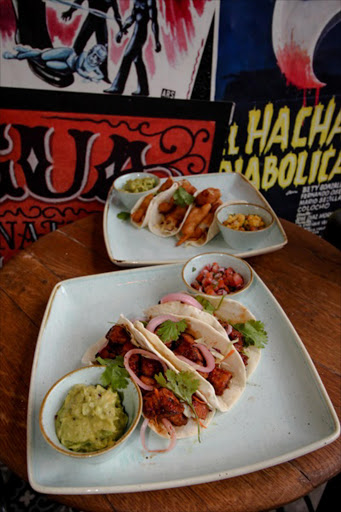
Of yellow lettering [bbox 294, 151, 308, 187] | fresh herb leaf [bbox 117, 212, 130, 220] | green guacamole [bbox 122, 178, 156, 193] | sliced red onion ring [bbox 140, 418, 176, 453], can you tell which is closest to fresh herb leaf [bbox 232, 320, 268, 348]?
sliced red onion ring [bbox 140, 418, 176, 453]

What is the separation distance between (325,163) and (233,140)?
1191 mm

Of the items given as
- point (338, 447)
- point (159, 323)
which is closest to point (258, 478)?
point (338, 447)

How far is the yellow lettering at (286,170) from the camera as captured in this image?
4090 millimetres

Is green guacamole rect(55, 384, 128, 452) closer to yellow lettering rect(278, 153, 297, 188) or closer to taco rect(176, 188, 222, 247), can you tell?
taco rect(176, 188, 222, 247)

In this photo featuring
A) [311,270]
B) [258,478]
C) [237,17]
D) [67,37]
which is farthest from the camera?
[237,17]

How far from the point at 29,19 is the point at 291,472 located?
125 inches

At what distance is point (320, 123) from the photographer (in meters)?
3.98

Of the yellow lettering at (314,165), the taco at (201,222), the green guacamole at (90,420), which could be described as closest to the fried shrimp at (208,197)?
the taco at (201,222)

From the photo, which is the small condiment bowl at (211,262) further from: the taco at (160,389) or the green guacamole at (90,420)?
the green guacamole at (90,420)

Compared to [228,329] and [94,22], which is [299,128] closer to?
[94,22]

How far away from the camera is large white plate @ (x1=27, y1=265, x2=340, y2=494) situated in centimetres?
142

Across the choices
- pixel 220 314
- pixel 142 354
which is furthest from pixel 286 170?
pixel 142 354

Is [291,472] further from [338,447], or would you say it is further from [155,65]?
[155,65]

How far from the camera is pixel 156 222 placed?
2842 mm
